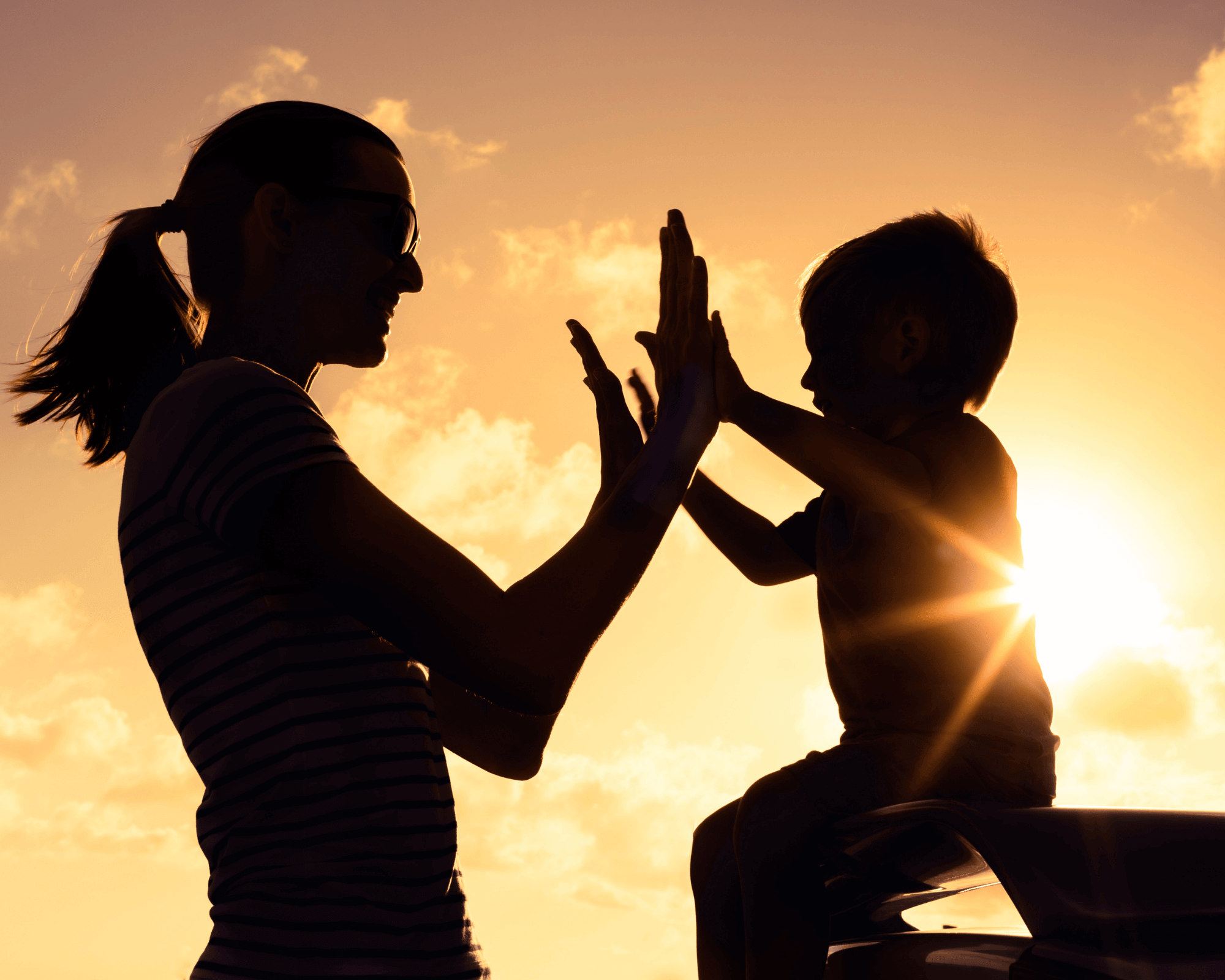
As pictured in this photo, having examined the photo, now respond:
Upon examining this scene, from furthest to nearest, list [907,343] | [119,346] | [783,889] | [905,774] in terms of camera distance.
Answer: [907,343] < [905,774] < [783,889] < [119,346]

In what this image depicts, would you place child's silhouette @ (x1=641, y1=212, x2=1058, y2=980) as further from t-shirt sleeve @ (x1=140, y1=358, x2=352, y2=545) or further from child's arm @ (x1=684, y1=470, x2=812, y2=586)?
t-shirt sleeve @ (x1=140, y1=358, x2=352, y2=545)

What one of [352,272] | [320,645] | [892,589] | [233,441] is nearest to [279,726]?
[320,645]

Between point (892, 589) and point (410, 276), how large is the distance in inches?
60.9

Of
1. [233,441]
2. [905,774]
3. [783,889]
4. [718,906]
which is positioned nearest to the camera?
[233,441]

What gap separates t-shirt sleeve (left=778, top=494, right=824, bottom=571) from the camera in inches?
131

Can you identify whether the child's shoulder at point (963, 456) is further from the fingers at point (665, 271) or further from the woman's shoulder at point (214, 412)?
the woman's shoulder at point (214, 412)

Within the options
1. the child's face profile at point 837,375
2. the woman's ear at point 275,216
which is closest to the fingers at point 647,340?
the child's face profile at point 837,375

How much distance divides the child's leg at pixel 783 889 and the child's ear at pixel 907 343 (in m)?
1.35

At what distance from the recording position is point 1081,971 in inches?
60.0

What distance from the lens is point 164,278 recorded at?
2.07 metres

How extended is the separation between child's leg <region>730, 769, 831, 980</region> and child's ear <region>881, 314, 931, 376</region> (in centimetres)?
135

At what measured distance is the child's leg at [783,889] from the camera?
2.25 meters

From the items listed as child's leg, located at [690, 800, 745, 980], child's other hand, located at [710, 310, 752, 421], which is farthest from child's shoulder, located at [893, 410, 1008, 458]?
child's leg, located at [690, 800, 745, 980]

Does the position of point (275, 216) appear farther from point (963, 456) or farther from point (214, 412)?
point (963, 456)
